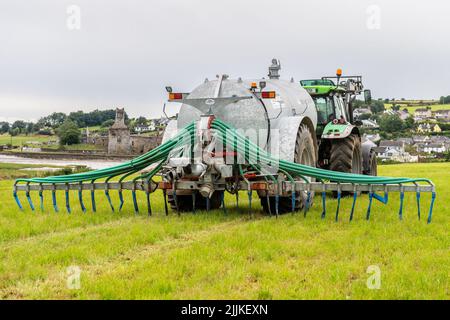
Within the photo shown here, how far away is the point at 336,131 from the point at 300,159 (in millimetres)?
2406

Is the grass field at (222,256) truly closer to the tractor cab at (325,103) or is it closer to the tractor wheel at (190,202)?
the tractor wheel at (190,202)

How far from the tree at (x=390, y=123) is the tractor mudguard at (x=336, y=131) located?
121 m

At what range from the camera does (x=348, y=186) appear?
9.79 metres

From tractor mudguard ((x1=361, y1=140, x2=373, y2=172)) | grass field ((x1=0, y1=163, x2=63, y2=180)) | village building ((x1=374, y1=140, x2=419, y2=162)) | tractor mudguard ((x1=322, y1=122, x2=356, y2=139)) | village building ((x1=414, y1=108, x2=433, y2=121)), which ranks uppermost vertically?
village building ((x1=414, y1=108, x2=433, y2=121))

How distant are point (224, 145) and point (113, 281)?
4.62m

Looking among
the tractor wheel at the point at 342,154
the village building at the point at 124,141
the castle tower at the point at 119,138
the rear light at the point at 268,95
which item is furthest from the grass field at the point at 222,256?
the castle tower at the point at 119,138

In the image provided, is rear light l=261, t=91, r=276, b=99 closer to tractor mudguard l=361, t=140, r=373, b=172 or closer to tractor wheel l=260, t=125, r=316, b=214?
tractor wheel l=260, t=125, r=316, b=214

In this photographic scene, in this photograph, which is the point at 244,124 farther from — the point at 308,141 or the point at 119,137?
the point at 119,137

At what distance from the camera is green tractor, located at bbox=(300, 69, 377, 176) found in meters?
13.4

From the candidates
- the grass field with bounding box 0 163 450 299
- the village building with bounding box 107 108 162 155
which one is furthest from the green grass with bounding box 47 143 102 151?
the grass field with bounding box 0 163 450 299

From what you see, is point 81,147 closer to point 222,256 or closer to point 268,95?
point 268,95

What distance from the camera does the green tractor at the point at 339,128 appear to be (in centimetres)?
1338

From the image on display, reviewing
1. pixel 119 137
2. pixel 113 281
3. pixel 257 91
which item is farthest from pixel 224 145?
pixel 119 137

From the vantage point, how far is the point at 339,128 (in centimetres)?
1325
